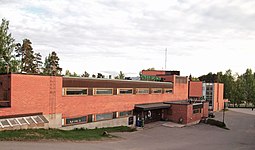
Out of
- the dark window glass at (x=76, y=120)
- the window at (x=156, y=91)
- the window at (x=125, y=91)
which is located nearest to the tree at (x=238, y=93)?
the window at (x=156, y=91)

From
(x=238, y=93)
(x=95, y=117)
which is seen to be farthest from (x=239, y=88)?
(x=95, y=117)

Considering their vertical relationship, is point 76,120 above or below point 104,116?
above

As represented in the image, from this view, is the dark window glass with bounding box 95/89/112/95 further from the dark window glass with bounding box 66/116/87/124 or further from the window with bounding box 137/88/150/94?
the window with bounding box 137/88/150/94

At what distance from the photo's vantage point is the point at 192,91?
245 ft

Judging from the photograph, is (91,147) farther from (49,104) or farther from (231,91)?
(231,91)

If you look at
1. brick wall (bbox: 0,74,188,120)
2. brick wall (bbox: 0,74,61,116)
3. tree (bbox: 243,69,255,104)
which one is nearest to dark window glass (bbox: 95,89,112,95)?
brick wall (bbox: 0,74,188,120)

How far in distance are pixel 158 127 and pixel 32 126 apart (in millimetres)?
20857

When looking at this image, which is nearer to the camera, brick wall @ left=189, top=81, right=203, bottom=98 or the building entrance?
the building entrance

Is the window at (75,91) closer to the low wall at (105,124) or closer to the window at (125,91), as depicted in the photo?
the low wall at (105,124)

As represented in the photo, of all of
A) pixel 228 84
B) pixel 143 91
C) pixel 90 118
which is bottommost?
pixel 90 118

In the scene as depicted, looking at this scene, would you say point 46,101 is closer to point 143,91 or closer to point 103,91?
point 103,91

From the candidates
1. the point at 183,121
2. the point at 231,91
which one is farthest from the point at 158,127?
the point at 231,91

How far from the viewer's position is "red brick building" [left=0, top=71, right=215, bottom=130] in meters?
24.0

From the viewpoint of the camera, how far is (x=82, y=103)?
3111 cm
